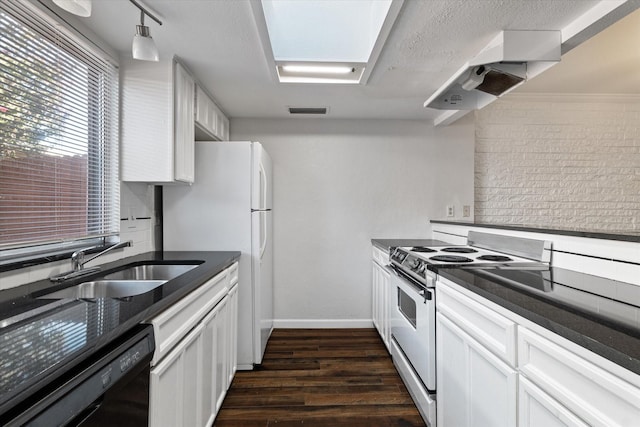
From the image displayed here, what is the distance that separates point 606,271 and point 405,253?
1085 mm

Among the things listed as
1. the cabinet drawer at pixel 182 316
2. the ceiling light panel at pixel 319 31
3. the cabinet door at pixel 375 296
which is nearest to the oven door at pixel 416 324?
the cabinet door at pixel 375 296

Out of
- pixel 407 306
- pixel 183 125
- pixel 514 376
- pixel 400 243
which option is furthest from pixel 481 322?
pixel 183 125

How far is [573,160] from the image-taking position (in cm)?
338

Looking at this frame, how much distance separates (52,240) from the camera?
151cm

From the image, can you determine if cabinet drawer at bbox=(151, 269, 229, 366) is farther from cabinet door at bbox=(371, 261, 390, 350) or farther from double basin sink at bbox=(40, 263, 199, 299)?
cabinet door at bbox=(371, 261, 390, 350)

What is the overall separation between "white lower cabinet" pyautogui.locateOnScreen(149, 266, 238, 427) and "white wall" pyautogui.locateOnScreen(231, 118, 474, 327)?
3.70 feet

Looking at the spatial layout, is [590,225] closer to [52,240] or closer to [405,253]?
[405,253]

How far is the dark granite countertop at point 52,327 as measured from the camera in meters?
0.63

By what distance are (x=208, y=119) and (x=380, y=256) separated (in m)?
1.90

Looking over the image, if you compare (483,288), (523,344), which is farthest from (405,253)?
(523,344)

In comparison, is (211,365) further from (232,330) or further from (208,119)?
(208,119)

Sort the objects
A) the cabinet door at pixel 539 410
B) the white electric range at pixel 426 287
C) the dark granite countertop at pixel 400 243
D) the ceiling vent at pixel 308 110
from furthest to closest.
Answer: the ceiling vent at pixel 308 110, the dark granite countertop at pixel 400 243, the white electric range at pixel 426 287, the cabinet door at pixel 539 410

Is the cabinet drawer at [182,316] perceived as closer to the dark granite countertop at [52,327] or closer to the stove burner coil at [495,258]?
the dark granite countertop at [52,327]

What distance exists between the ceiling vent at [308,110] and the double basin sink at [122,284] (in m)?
1.73
